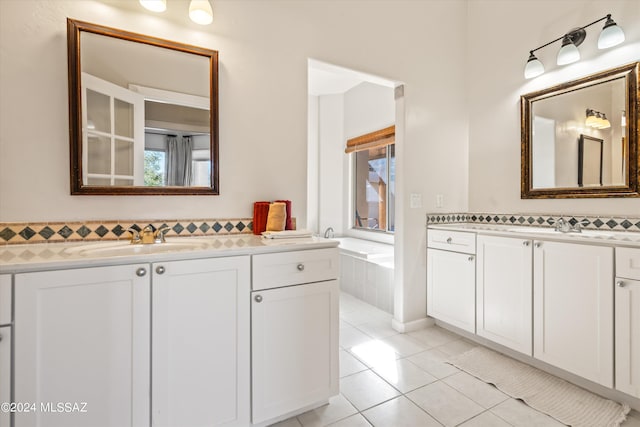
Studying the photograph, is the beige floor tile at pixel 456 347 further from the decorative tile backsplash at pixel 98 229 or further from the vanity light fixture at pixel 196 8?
the vanity light fixture at pixel 196 8

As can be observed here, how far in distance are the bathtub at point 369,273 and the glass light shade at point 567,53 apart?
208cm

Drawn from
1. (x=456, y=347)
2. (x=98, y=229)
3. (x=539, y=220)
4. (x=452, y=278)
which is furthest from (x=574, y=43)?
(x=98, y=229)

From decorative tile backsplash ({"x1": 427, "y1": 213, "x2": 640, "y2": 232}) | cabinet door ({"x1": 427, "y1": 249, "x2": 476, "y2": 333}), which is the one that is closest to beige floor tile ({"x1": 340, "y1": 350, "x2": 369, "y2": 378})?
cabinet door ({"x1": 427, "y1": 249, "x2": 476, "y2": 333})

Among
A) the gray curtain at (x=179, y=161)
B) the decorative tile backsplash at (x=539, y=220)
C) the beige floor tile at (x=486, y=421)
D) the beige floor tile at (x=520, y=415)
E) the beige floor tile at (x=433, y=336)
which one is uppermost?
the gray curtain at (x=179, y=161)

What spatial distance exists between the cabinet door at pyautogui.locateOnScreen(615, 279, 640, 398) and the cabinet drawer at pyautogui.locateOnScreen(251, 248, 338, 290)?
1490 mm

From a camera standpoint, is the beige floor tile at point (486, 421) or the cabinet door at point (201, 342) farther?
the beige floor tile at point (486, 421)

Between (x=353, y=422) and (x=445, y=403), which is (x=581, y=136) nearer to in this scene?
(x=445, y=403)

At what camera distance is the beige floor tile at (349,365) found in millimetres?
1965

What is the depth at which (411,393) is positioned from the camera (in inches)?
68.0

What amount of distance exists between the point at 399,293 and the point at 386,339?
397 millimetres

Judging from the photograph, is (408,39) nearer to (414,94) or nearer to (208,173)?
(414,94)

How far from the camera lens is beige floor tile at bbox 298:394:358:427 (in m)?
1.51

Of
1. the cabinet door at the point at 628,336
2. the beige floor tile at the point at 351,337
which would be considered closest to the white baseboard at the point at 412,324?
the beige floor tile at the point at 351,337

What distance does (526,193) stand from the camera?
2.42 m
